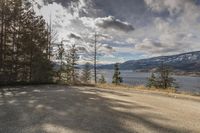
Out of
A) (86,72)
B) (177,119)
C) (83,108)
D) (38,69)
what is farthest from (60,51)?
(86,72)

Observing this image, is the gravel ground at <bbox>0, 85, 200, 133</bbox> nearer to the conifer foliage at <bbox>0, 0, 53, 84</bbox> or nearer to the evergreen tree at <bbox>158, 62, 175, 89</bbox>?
the conifer foliage at <bbox>0, 0, 53, 84</bbox>

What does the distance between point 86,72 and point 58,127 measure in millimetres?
64854

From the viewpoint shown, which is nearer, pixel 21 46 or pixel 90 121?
pixel 90 121

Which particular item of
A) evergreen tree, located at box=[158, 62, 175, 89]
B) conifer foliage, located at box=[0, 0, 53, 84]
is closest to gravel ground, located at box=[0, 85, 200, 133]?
conifer foliage, located at box=[0, 0, 53, 84]

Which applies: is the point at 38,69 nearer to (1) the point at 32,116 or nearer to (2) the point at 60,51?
(2) the point at 60,51

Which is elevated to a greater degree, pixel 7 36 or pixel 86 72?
A: pixel 7 36

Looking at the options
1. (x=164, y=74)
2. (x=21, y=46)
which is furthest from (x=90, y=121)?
(x=164, y=74)

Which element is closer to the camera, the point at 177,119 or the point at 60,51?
the point at 177,119

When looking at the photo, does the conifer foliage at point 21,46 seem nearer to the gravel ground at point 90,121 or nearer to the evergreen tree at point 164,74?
the gravel ground at point 90,121

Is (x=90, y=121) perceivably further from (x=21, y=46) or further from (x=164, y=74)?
(x=164, y=74)

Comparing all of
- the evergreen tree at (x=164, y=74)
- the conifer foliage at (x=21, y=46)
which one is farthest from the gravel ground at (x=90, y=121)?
the evergreen tree at (x=164, y=74)

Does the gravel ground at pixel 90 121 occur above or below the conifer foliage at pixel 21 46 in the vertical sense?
below

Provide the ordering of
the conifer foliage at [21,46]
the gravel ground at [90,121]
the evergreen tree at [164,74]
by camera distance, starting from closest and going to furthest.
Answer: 1. the gravel ground at [90,121]
2. the conifer foliage at [21,46]
3. the evergreen tree at [164,74]

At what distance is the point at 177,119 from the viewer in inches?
265
